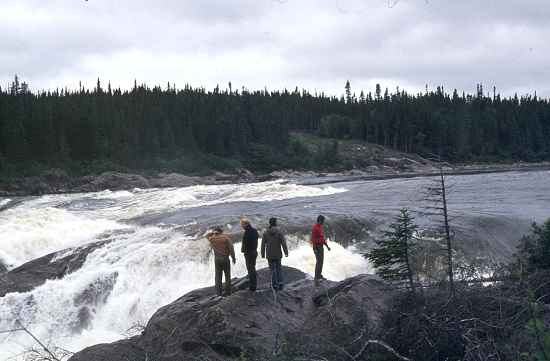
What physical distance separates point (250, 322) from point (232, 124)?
283 feet

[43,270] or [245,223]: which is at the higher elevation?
[245,223]

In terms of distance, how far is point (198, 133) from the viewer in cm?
9400

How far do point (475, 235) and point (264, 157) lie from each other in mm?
68807

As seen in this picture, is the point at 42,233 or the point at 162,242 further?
the point at 42,233

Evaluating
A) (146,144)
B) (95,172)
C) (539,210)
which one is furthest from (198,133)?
(539,210)

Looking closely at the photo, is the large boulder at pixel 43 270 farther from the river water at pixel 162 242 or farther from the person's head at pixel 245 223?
the person's head at pixel 245 223

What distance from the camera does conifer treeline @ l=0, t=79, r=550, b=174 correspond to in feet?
247

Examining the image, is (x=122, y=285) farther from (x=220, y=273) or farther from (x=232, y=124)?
(x=232, y=124)

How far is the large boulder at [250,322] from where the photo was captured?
8.64m

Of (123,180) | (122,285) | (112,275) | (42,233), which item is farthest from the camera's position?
(123,180)

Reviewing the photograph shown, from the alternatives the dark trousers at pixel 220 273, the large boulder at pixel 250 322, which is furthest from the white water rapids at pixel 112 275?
the dark trousers at pixel 220 273

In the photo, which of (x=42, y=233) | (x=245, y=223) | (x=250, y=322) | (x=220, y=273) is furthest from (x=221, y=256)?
(x=42, y=233)

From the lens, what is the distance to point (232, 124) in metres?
94.9

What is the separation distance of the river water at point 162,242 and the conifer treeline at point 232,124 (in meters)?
41.6
